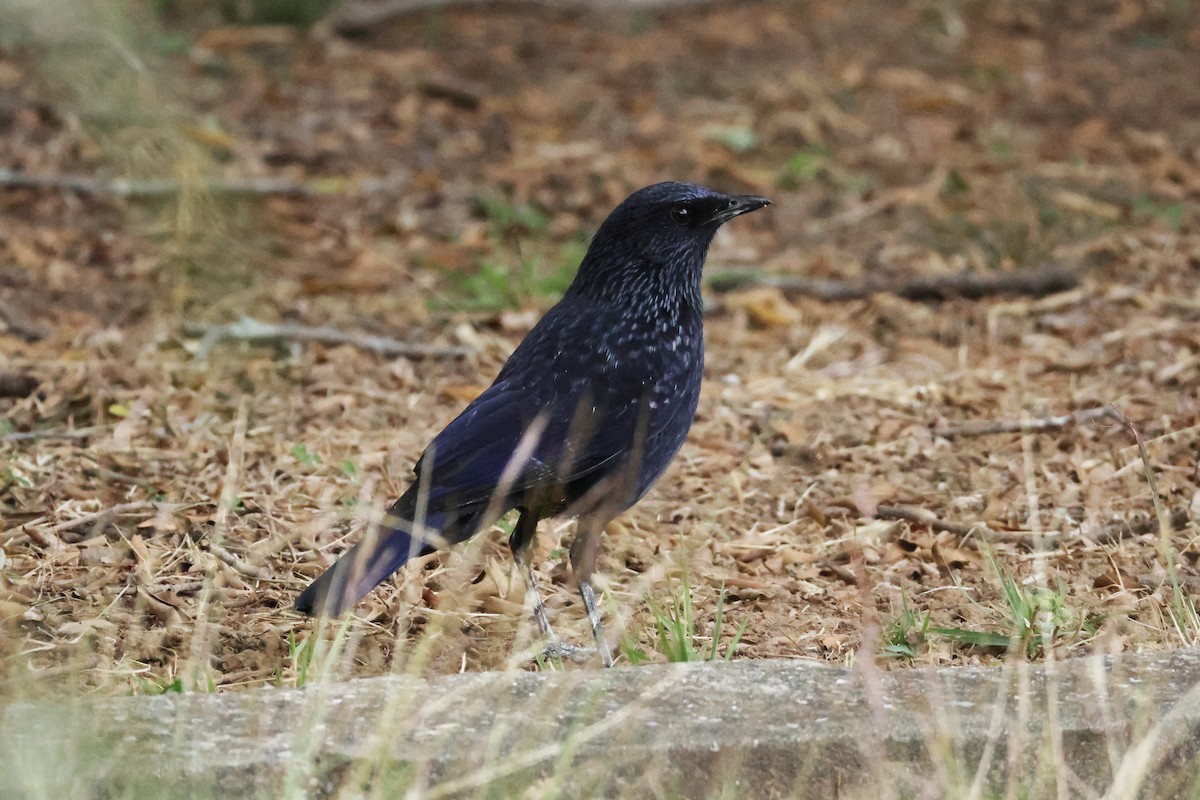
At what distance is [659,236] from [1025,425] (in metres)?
1.54

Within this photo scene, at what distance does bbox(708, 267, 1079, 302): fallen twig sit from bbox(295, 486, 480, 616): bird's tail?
3.18 m

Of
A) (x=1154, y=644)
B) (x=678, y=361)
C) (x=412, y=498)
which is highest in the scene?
(x=678, y=361)

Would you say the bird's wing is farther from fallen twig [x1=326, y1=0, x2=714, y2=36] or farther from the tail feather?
fallen twig [x1=326, y1=0, x2=714, y2=36]

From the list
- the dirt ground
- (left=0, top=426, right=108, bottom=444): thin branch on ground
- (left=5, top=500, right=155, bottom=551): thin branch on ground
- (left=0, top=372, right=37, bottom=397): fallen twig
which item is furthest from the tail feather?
(left=0, top=372, right=37, bottom=397): fallen twig

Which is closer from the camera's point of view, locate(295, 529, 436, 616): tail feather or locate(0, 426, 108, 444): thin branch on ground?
locate(295, 529, 436, 616): tail feather

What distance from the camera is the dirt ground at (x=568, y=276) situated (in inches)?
155

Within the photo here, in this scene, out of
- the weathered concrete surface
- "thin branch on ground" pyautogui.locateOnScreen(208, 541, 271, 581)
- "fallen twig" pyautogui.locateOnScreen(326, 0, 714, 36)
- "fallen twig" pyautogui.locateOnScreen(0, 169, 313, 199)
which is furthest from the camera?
"fallen twig" pyautogui.locateOnScreen(326, 0, 714, 36)

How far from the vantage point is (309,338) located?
577 cm

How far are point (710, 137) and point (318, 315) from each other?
269 cm

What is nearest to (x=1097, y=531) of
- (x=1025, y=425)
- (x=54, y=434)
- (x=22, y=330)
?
(x=1025, y=425)

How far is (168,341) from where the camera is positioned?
5.66 m

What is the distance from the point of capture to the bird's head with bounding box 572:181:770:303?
4.22m

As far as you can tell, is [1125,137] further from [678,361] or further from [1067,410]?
[678,361]

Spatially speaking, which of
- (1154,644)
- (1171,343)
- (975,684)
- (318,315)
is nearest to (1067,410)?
(1171,343)
